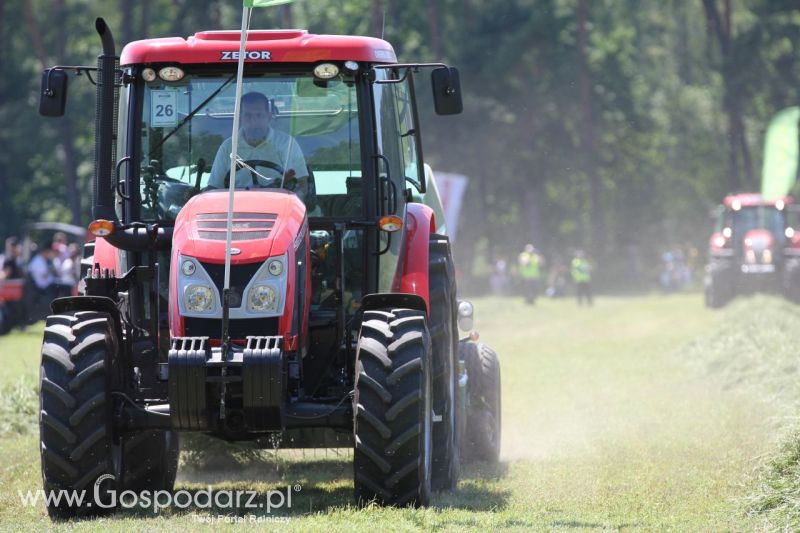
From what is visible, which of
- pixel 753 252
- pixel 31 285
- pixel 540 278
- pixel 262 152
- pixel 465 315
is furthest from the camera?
pixel 540 278

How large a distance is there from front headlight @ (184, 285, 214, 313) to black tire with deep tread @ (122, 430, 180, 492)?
1517 mm

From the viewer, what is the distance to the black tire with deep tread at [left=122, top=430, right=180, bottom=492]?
9008 millimetres

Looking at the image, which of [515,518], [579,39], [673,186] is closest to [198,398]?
[515,518]

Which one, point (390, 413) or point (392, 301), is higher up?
point (392, 301)

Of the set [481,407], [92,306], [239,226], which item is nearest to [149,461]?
[92,306]

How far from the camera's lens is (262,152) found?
8391 mm

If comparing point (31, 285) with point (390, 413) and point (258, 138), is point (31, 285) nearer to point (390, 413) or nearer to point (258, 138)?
point (258, 138)

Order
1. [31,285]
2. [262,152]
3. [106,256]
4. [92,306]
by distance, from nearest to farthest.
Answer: [92,306], [262,152], [106,256], [31,285]

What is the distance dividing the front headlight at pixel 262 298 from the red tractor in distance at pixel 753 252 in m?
26.4

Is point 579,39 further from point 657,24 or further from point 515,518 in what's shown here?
point 515,518

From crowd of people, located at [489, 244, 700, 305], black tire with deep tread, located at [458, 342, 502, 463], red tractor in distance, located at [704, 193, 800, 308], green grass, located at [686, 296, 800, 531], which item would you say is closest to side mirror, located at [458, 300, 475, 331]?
black tire with deep tread, located at [458, 342, 502, 463]

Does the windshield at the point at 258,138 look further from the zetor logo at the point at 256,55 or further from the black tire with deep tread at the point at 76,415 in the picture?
the black tire with deep tread at the point at 76,415

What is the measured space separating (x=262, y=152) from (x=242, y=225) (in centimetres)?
76

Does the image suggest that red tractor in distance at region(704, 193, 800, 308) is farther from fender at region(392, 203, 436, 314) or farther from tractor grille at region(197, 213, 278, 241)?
tractor grille at region(197, 213, 278, 241)
